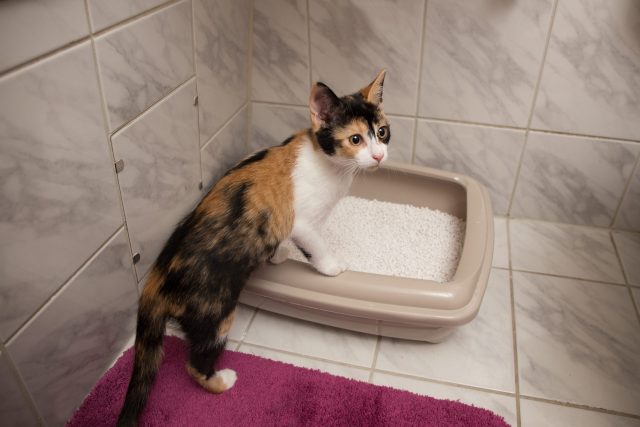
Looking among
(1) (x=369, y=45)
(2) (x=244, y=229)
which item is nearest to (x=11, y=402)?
(2) (x=244, y=229)

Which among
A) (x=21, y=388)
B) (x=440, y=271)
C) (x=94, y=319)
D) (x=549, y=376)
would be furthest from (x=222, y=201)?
(x=549, y=376)

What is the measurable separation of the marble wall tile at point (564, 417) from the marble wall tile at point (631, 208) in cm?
69

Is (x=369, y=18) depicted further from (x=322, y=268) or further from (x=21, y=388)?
(x=21, y=388)

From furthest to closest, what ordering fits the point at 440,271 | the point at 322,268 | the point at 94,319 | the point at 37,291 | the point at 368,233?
the point at 368,233 < the point at 440,271 < the point at 322,268 < the point at 94,319 < the point at 37,291

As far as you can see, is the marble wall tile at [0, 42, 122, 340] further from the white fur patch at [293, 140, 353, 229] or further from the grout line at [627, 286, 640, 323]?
the grout line at [627, 286, 640, 323]

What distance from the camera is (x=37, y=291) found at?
86 centimetres

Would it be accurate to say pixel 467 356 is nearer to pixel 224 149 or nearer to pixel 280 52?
pixel 224 149

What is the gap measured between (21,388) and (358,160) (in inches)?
28.2

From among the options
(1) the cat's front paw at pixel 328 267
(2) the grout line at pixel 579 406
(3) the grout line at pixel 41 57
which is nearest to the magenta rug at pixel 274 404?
(2) the grout line at pixel 579 406

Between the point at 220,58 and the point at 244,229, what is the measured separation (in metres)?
0.54

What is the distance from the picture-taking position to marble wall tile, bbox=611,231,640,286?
4.76 ft

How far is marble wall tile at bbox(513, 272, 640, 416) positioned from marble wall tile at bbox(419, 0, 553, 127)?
48 cm

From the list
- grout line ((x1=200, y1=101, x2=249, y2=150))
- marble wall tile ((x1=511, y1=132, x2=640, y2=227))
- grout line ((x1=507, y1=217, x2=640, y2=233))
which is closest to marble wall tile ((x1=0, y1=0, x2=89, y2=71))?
grout line ((x1=200, y1=101, x2=249, y2=150))

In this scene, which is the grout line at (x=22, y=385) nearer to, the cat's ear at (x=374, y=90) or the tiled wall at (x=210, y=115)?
the tiled wall at (x=210, y=115)
